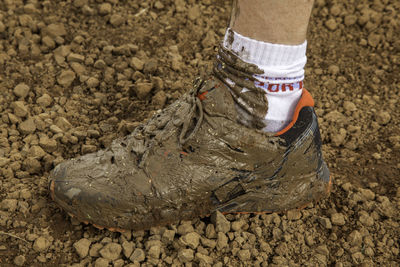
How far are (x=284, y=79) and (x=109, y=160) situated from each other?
1.88ft

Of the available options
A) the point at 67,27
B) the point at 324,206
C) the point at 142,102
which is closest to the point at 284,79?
the point at 324,206

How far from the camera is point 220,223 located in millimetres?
1330

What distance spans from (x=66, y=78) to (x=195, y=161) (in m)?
0.91

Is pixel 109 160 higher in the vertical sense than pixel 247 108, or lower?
lower

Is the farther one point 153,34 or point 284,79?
point 153,34

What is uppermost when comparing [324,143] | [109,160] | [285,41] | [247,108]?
[285,41]

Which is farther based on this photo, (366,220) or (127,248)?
(366,220)

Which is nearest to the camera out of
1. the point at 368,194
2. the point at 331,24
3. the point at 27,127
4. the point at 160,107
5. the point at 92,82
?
the point at 368,194

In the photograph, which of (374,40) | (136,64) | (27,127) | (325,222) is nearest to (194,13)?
(136,64)

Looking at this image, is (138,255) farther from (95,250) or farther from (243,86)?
(243,86)

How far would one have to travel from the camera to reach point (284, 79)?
126 cm

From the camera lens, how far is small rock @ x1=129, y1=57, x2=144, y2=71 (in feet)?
6.37

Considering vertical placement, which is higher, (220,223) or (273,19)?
(273,19)

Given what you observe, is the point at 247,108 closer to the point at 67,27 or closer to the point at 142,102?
the point at 142,102
